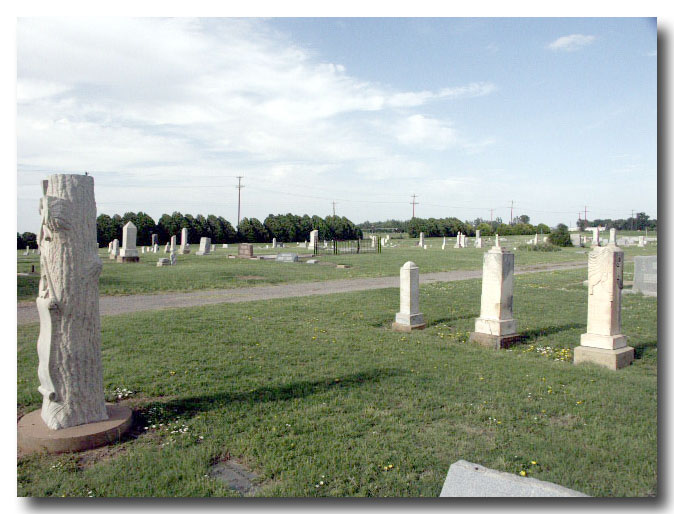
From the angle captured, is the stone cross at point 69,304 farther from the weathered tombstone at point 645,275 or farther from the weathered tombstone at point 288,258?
the weathered tombstone at point 288,258

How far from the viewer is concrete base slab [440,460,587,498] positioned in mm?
2789

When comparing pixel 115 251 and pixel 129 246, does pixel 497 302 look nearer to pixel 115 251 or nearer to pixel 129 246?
pixel 129 246

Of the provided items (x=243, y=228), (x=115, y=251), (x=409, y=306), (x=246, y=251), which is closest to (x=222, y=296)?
(x=409, y=306)

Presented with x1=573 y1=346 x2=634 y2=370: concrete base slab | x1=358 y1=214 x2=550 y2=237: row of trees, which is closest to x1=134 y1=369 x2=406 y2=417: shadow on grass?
x1=573 y1=346 x2=634 y2=370: concrete base slab

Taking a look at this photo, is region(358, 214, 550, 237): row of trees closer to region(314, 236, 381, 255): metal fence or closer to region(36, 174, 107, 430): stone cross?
region(314, 236, 381, 255): metal fence

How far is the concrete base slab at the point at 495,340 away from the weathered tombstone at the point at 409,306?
53.7 inches

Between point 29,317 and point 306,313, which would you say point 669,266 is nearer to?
point 306,313

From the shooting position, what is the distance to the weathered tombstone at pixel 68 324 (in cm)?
393

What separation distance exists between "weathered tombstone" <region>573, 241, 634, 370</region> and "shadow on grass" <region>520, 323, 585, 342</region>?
1.49 metres

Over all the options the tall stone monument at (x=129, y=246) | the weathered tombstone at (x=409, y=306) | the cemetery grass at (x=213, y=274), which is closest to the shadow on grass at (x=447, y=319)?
the weathered tombstone at (x=409, y=306)

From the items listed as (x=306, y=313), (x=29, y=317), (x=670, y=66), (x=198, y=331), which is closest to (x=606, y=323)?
(x=670, y=66)

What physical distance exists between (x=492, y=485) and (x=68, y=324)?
3.54 m

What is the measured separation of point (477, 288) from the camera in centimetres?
1570

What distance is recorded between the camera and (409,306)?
9.68 m
